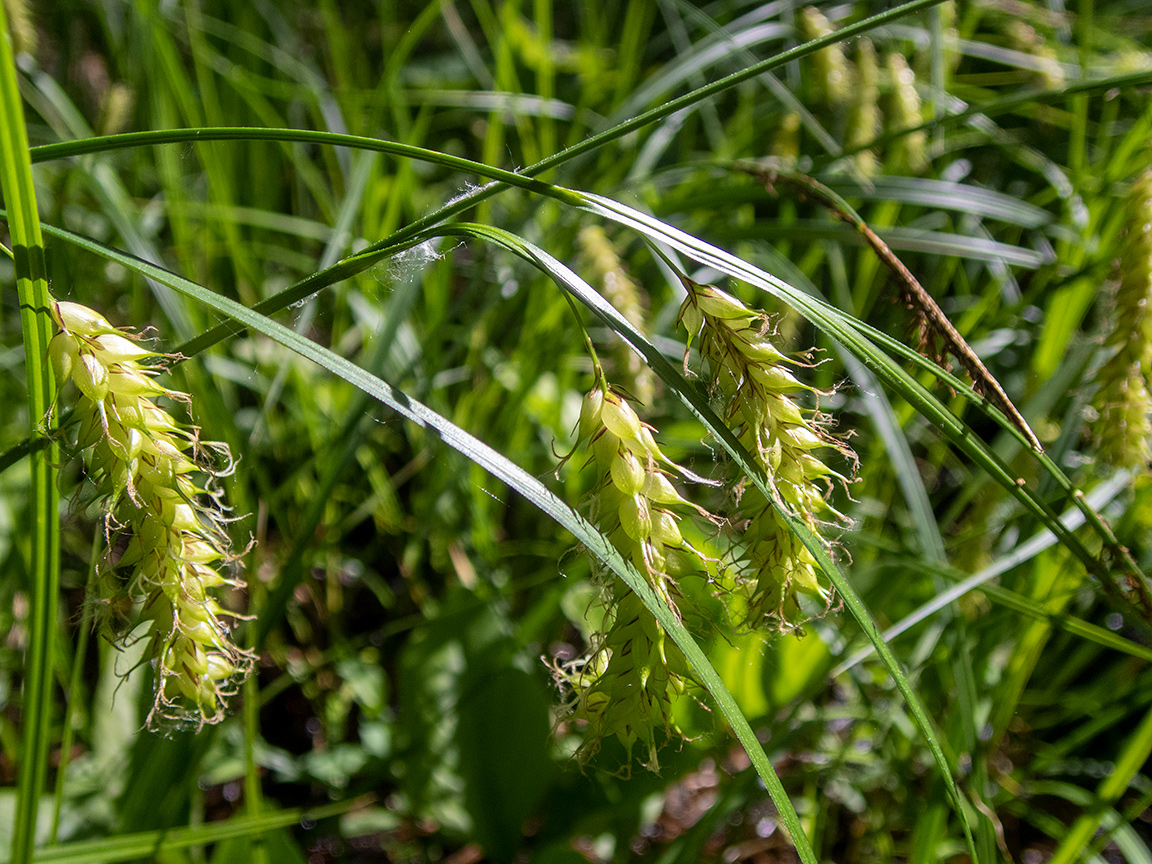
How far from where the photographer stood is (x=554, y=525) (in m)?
1.60

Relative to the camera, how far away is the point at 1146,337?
746mm

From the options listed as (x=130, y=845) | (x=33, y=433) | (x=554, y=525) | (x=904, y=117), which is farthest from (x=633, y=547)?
(x=904, y=117)

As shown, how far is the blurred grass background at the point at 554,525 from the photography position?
992 millimetres

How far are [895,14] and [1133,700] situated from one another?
96cm

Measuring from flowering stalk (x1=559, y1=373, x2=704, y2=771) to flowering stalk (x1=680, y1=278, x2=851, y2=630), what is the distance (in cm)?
6

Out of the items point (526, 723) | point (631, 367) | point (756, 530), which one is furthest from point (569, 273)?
point (526, 723)

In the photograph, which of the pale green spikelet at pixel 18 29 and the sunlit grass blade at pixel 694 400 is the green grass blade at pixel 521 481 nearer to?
the sunlit grass blade at pixel 694 400

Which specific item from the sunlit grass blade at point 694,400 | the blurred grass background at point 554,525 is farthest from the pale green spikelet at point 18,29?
the sunlit grass blade at point 694,400

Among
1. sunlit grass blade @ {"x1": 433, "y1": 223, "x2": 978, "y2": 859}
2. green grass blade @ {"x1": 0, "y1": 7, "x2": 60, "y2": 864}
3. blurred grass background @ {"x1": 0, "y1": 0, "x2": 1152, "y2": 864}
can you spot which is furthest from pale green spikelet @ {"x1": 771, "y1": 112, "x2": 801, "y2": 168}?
green grass blade @ {"x1": 0, "y1": 7, "x2": 60, "y2": 864}

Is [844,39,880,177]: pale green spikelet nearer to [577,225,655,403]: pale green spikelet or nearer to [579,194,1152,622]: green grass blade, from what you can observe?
[577,225,655,403]: pale green spikelet

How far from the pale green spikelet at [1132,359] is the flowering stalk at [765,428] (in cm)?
41

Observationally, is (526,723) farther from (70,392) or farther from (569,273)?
(569,273)

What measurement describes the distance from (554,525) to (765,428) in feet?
3.79

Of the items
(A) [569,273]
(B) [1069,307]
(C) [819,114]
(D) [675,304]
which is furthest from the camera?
(C) [819,114]
